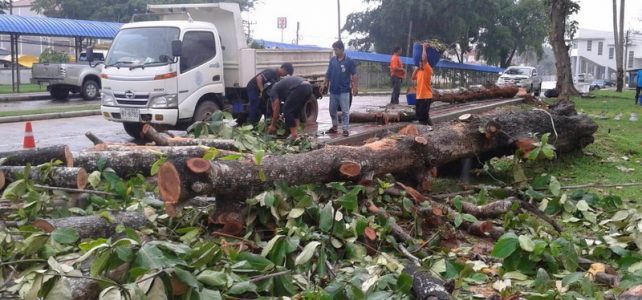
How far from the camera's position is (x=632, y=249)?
17.2 feet

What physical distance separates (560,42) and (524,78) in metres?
6.42

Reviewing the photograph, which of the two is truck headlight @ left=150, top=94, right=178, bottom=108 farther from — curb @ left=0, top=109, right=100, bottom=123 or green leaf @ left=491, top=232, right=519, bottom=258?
green leaf @ left=491, top=232, right=519, bottom=258

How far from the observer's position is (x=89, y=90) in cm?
2442

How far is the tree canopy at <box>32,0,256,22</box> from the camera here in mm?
42781

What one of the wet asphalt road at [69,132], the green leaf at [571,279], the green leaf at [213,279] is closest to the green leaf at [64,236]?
the green leaf at [213,279]

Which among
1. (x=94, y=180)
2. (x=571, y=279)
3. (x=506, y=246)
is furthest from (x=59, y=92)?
(x=571, y=279)

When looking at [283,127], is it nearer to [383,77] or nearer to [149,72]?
[149,72]

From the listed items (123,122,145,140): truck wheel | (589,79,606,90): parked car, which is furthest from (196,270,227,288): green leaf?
(589,79,606,90): parked car

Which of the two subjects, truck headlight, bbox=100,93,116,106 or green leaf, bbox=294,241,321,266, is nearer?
green leaf, bbox=294,241,321,266

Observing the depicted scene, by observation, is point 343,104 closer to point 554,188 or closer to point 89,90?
point 554,188

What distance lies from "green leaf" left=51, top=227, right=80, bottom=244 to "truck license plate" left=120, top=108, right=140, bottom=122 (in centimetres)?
715

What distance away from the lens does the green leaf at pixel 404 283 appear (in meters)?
3.92

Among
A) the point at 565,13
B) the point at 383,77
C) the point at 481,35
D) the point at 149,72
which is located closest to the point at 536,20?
the point at 481,35

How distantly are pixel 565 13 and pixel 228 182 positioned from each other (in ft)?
74.7
